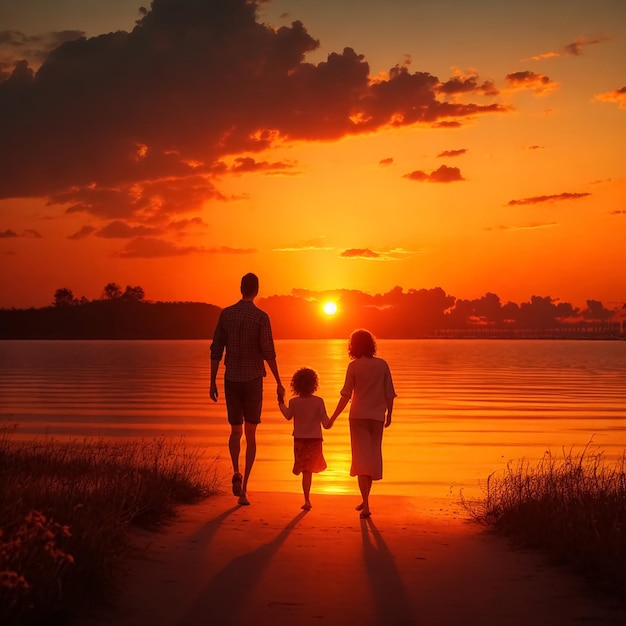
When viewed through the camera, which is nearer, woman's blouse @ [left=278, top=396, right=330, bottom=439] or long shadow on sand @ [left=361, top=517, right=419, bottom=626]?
long shadow on sand @ [left=361, top=517, right=419, bottom=626]

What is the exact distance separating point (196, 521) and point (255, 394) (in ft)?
6.77

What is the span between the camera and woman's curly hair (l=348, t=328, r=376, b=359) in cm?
1078

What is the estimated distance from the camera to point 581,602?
264 inches

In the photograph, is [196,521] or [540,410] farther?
[540,410]

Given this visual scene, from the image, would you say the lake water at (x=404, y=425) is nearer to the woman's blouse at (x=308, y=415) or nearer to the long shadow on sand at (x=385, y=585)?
the woman's blouse at (x=308, y=415)

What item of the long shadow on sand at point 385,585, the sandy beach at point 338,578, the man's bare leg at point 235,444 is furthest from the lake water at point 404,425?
the long shadow on sand at point 385,585

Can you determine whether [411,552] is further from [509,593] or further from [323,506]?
[323,506]

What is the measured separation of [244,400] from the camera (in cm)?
1130

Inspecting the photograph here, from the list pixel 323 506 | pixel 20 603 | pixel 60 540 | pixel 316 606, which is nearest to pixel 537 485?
pixel 323 506

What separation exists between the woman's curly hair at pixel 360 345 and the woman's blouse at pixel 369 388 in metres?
0.10

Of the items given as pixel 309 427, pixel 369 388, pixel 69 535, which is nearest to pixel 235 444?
pixel 309 427

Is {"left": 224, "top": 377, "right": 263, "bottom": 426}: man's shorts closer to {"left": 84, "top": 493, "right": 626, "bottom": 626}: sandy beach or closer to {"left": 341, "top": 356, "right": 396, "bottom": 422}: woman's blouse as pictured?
{"left": 341, "top": 356, "right": 396, "bottom": 422}: woman's blouse

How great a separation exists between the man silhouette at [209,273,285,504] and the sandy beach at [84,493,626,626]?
130 cm

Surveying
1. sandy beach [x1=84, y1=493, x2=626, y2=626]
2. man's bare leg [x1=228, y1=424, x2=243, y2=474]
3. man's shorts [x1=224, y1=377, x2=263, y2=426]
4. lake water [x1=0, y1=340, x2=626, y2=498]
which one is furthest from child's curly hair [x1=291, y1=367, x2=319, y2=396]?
lake water [x1=0, y1=340, x2=626, y2=498]
